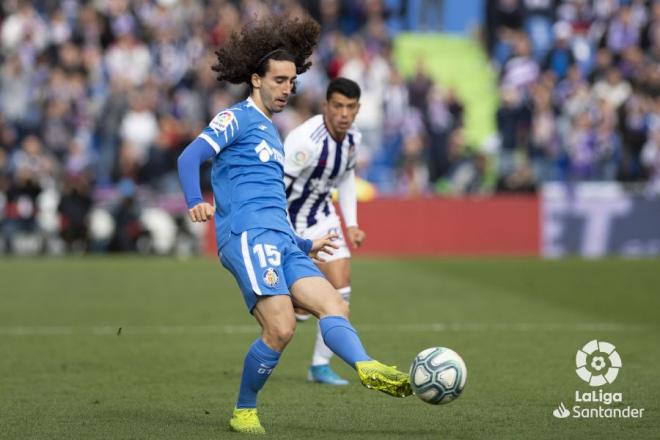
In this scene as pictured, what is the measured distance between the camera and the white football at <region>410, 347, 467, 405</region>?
679cm

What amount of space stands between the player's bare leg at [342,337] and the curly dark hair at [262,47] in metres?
1.33

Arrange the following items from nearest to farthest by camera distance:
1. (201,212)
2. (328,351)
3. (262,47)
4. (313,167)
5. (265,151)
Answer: (201,212)
(265,151)
(262,47)
(328,351)
(313,167)

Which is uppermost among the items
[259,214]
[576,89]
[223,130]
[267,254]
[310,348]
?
[576,89]

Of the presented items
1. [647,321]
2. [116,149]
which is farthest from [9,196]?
[647,321]

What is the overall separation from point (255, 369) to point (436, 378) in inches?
44.3

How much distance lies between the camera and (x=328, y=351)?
31.3 ft

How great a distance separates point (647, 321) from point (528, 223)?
9.73 metres

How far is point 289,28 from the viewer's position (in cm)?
779

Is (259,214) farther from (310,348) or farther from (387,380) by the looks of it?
(310,348)

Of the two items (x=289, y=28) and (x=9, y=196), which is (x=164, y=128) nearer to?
(x=9, y=196)

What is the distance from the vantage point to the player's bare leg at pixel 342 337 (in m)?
6.82

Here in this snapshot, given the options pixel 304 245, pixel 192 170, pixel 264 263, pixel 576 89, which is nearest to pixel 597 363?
pixel 304 245

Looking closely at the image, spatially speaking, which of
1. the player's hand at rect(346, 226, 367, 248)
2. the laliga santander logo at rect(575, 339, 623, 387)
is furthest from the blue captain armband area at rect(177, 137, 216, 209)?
the laliga santander logo at rect(575, 339, 623, 387)

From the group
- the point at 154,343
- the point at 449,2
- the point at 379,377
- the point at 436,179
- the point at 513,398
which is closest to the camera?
the point at 379,377
